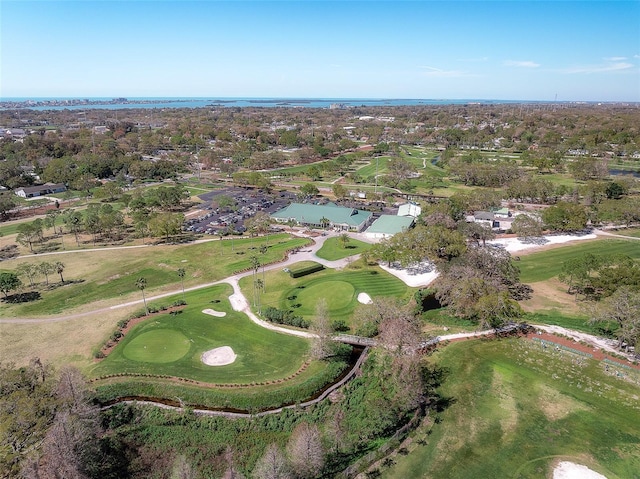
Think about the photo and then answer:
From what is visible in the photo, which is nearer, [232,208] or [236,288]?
[236,288]

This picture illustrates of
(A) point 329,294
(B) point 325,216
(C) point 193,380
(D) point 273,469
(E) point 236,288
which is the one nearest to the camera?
(D) point 273,469

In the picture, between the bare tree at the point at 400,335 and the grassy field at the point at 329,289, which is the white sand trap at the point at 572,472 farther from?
the grassy field at the point at 329,289

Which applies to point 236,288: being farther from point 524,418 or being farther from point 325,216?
point 524,418

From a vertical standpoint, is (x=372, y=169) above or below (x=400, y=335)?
below

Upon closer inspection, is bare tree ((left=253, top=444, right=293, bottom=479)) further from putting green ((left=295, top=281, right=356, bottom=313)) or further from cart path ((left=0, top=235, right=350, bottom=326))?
putting green ((left=295, top=281, right=356, bottom=313))

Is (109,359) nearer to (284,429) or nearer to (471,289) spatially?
(284,429)

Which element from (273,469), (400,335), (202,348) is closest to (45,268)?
(202,348)

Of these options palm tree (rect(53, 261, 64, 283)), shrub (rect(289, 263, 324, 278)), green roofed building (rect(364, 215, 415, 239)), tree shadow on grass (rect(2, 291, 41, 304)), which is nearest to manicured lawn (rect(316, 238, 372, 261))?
green roofed building (rect(364, 215, 415, 239))
